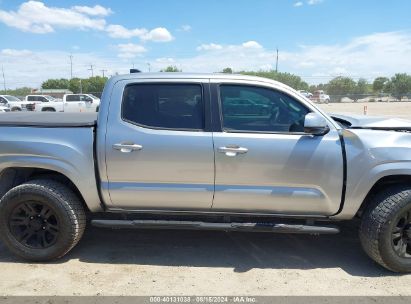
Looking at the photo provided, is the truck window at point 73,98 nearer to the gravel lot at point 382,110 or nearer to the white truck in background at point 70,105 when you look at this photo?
the white truck in background at point 70,105

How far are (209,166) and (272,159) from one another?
0.60 metres

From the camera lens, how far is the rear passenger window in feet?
12.9

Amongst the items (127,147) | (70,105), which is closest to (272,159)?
(127,147)

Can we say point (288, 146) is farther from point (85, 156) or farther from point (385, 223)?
point (85, 156)

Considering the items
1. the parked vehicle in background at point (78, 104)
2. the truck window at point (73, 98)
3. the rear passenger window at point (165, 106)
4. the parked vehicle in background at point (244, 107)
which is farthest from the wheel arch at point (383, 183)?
the truck window at point (73, 98)

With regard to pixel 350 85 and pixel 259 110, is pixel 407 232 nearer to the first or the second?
pixel 259 110

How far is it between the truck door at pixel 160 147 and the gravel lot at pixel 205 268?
0.62 meters

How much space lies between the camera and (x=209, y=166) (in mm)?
3834

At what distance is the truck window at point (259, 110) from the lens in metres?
3.89

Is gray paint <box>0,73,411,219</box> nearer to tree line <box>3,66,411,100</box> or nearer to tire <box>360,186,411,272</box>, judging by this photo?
tire <box>360,186,411,272</box>

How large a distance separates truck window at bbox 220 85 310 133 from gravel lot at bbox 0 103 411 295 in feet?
4.50

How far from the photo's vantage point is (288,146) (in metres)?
3.77

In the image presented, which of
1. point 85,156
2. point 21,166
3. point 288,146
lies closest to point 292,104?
point 288,146

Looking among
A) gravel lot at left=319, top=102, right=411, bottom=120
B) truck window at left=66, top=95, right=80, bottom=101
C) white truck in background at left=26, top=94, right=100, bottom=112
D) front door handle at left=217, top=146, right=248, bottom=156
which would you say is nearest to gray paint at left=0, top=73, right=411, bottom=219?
front door handle at left=217, top=146, right=248, bottom=156
